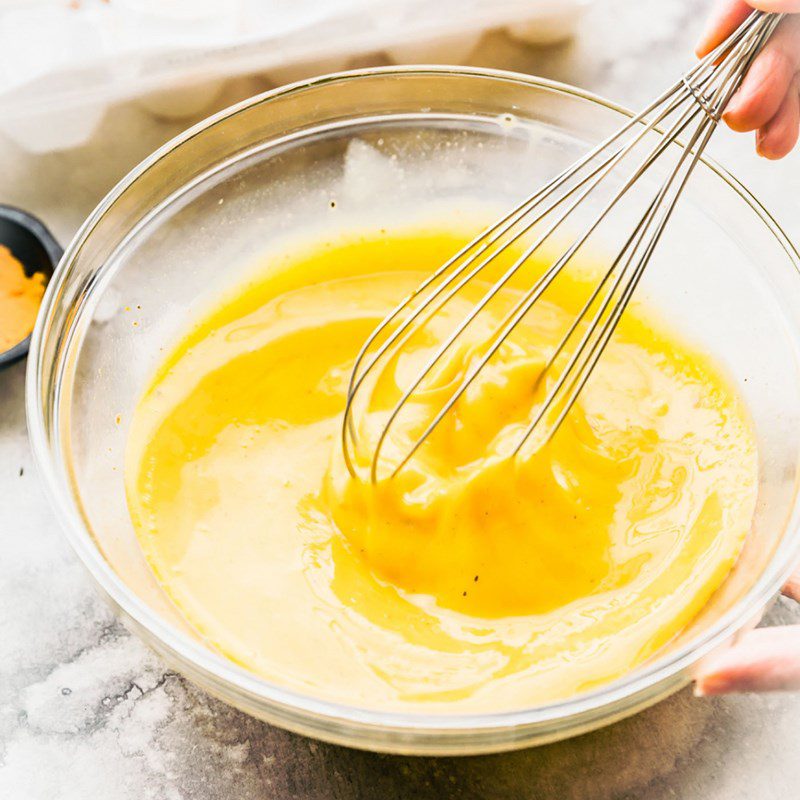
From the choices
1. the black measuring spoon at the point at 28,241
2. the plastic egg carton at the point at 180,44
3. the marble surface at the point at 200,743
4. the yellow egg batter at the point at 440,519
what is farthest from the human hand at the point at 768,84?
the black measuring spoon at the point at 28,241

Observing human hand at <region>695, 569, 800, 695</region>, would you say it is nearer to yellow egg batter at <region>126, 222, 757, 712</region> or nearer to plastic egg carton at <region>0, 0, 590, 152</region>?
yellow egg batter at <region>126, 222, 757, 712</region>

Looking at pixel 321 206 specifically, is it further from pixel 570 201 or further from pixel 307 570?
pixel 307 570

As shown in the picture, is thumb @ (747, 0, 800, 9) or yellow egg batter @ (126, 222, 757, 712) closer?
thumb @ (747, 0, 800, 9)

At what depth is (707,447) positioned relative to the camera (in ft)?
3.75

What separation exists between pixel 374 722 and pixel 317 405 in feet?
1.34

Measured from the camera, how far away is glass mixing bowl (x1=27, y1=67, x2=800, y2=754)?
1.06m

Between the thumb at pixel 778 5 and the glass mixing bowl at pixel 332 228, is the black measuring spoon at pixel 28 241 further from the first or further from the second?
the thumb at pixel 778 5

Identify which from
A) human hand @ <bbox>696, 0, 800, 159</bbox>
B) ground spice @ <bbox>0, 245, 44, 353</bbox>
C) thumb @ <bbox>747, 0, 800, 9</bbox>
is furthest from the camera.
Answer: ground spice @ <bbox>0, 245, 44, 353</bbox>

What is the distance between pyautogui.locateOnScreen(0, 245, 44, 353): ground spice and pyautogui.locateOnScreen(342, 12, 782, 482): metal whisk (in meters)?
0.42

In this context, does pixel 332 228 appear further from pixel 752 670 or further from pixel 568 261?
pixel 752 670

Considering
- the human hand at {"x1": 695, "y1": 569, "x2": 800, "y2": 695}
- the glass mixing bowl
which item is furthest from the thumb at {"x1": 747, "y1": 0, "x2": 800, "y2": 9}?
the human hand at {"x1": 695, "y1": 569, "x2": 800, "y2": 695}

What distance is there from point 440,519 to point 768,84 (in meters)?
0.53

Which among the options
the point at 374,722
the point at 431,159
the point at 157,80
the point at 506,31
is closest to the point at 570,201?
the point at 431,159

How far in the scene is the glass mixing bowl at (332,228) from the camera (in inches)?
41.6
